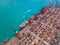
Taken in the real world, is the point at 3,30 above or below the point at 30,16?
below

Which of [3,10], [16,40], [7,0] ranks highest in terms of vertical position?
[7,0]

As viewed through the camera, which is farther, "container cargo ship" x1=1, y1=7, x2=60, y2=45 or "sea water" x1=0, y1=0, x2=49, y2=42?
"sea water" x1=0, y1=0, x2=49, y2=42

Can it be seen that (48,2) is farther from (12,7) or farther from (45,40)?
(45,40)

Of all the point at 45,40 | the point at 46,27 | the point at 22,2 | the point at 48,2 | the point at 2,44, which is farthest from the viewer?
the point at 48,2

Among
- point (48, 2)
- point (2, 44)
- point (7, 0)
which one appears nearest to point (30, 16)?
point (7, 0)

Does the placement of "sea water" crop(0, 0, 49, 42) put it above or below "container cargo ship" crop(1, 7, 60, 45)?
above
